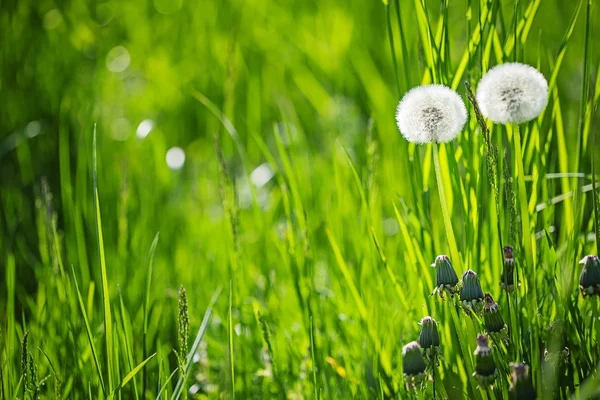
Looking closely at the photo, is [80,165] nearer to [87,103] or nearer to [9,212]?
[9,212]

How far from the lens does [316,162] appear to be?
2311mm

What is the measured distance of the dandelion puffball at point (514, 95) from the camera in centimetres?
90

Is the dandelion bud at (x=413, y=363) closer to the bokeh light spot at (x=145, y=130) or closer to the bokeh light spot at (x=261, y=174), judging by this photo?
the bokeh light spot at (x=145, y=130)

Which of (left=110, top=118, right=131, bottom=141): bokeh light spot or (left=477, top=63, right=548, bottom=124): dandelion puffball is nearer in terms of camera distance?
(left=477, top=63, right=548, bottom=124): dandelion puffball

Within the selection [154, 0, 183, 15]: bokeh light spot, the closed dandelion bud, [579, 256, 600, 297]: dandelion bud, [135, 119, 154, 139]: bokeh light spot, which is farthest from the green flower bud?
[154, 0, 183, 15]: bokeh light spot

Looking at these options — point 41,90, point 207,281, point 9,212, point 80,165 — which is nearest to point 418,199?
point 207,281

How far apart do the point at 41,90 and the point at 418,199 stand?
2117mm

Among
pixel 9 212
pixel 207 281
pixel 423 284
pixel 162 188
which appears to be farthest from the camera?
pixel 162 188

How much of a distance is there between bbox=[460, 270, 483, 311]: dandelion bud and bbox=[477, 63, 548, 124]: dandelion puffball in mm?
260

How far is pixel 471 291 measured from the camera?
91cm

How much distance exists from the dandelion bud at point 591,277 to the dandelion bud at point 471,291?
168 millimetres

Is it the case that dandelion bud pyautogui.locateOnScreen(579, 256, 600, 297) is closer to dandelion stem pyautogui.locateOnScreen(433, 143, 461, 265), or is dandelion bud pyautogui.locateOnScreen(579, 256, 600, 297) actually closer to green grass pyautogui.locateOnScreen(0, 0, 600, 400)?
green grass pyautogui.locateOnScreen(0, 0, 600, 400)

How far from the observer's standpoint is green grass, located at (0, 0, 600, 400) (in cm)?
113

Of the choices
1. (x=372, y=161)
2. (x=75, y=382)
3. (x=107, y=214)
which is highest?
(x=372, y=161)
